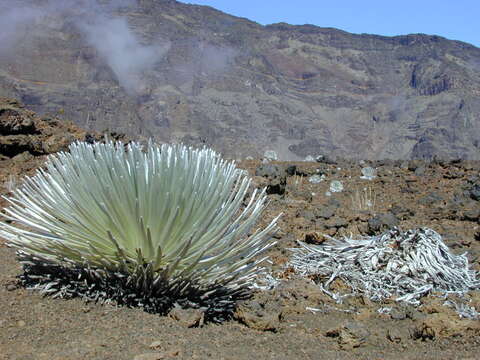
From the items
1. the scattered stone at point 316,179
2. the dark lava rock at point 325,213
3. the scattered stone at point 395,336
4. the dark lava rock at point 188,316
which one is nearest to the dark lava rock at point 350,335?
the scattered stone at point 395,336

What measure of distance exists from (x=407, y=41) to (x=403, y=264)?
530 feet

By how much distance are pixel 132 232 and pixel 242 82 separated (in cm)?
11229

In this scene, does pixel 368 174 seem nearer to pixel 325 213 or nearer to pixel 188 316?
pixel 325 213

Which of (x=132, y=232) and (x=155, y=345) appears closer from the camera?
(x=155, y=345)

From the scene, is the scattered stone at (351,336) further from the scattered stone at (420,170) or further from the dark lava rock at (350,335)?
the scattered stone at (420,170)

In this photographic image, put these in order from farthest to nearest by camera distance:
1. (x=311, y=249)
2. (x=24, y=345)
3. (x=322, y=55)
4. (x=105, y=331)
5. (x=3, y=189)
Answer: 1. (x=322, y=55)
2. (x=3, y=189)
3. (x=311, y=249)
4. (x=105, y=331)
5. (x=24, y=345)

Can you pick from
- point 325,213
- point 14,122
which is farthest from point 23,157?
point 325,213

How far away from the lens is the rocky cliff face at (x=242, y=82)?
297ft

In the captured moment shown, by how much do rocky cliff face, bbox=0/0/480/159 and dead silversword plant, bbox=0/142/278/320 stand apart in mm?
74286

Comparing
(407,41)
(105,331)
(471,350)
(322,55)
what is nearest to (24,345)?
(105,331)

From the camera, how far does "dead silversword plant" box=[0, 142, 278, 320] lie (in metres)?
2.25

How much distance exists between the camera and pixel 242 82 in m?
113

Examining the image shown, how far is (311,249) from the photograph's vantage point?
354 centimetres

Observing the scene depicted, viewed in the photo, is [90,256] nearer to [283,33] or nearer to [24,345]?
[24,345]
